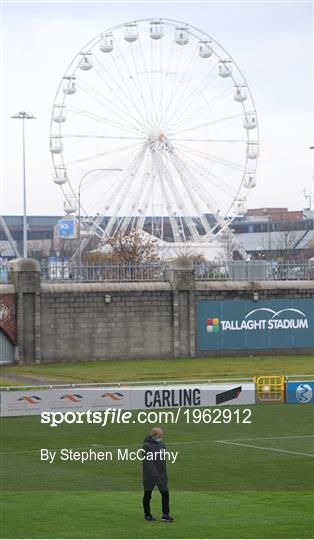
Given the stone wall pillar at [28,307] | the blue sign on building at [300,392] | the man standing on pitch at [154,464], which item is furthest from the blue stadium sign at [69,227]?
the man standing on pitch at [154,464]

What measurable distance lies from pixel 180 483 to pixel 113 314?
39.1 m

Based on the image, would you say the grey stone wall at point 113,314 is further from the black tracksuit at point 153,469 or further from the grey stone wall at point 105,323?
the black tracksuit at point 153,469

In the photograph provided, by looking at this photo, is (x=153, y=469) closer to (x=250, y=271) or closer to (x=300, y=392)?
(x=300, y=392)

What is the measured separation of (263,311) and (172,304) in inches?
218

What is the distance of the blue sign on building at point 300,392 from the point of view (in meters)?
49.2

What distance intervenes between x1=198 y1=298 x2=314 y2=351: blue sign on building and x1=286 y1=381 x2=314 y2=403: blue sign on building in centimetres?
2185

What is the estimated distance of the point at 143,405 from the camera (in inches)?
1793

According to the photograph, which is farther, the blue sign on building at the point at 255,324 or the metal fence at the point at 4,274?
the blue sign on building at the point at 255,324

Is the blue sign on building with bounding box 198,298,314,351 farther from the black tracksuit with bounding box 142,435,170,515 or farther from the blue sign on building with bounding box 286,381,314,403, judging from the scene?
the black tracksuit with bounding box 142,435,170,515

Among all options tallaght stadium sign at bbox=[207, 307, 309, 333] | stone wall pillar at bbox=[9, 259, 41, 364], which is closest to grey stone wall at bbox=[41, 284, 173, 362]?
stone wall pillar at bbox=[9, 259, 41, 364]

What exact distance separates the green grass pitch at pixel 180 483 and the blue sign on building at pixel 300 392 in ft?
10.4

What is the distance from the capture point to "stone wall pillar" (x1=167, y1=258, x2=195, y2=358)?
70.8 meters

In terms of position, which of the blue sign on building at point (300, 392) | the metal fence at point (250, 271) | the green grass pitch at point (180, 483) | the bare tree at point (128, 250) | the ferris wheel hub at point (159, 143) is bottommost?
the green grass pitch at point (180, 483)

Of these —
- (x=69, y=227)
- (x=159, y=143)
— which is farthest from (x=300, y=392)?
(x=69, y=227)
